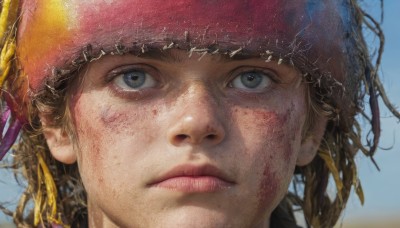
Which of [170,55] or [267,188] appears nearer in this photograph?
[170,55]

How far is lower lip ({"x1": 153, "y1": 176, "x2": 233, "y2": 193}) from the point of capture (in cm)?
257

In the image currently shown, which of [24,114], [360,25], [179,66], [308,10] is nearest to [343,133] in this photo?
[360,25]

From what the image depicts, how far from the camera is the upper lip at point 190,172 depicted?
2.55 m

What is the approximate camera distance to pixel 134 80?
270 centimetres

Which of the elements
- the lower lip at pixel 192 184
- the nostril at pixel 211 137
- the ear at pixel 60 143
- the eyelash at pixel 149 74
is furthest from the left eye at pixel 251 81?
the ear at pixel 60 143

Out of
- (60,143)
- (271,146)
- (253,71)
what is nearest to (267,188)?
(271,146)

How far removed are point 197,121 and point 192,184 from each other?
0.21m

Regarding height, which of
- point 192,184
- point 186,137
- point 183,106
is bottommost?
point 192,184

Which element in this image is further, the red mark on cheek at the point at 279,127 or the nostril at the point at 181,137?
the red mark on cheek at the point at 279,127

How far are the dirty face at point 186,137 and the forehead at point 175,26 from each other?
8 centimetres

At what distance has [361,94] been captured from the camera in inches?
134

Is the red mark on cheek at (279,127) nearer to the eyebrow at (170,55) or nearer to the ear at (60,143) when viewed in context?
the eyebrow at (170,55)

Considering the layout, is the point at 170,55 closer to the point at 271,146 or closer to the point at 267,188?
the point at 271,146

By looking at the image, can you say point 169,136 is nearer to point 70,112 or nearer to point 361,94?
point 70,112
